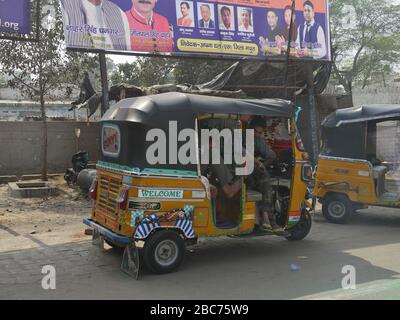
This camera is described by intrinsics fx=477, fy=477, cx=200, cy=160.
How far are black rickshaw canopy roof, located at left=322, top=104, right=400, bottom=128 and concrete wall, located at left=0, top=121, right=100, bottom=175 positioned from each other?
24.3 ft

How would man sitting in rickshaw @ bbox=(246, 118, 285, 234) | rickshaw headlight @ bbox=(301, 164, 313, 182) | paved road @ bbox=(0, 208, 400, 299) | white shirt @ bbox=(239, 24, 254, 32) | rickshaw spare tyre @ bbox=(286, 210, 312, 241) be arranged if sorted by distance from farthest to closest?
white shirt @ bbox=(239, 24, 254, 32) → rickshaw spare tyre @ bbox=(286, 210, 312, 241) → rickshaw headlight @ bbox=(301, 164, 313, 182) → man sitting in rickshaw @ bbox=(246, 118, 285, 234) → paved road @ bbox=(0, 208, 400, 299)

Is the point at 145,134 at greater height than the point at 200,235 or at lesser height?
greater

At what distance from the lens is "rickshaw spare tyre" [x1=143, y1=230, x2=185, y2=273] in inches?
229

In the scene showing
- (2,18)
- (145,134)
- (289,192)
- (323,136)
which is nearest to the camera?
(145,134)

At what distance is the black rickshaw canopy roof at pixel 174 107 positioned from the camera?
19.4 feet

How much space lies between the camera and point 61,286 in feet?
18.1

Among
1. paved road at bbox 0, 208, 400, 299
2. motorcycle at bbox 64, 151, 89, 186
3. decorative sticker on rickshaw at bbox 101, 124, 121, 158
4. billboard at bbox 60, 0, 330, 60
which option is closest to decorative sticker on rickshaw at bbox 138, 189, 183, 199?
decorative sticker on rickshaw at bbox 101, 124, 121, 158

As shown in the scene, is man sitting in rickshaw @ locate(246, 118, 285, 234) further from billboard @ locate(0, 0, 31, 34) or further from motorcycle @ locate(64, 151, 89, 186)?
motorcycle @ locate(64, 151, 89, 186)

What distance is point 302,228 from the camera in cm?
784

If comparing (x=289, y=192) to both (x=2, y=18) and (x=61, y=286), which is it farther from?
(x=2, y=18)

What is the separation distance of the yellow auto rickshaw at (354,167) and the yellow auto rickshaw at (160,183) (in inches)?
131

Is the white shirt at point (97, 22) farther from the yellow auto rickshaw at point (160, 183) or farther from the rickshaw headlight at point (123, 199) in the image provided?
the rickshaw headlight at point (123, 199)

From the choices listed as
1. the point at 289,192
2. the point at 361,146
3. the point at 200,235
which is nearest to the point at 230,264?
the point at 200,235

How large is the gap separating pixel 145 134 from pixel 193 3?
18.8 feet
